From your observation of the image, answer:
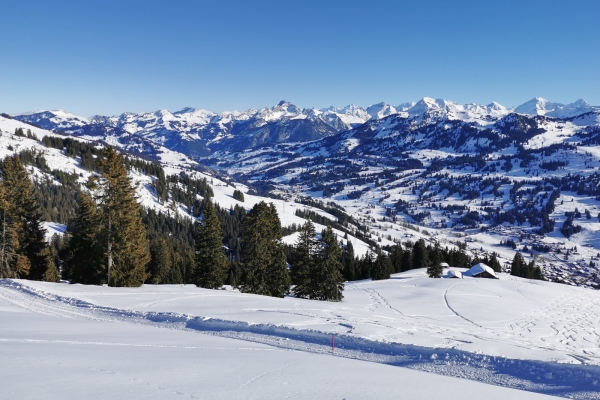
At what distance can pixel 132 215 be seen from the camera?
3206 centimetres

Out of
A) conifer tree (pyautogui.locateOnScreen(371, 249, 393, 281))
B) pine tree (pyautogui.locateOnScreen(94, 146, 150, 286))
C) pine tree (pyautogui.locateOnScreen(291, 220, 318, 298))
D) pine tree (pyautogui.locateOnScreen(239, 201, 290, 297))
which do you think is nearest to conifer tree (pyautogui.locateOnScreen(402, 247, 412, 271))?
conifer tree (pyautogui.locateOnScreen(371, 249, 393, 281))

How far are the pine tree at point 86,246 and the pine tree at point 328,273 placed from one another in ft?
69.6

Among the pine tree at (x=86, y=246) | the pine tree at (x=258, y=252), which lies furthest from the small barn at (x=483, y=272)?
the pine tree at (x=86, y=246)

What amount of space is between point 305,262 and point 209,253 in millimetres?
10756

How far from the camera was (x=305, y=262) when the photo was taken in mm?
42094

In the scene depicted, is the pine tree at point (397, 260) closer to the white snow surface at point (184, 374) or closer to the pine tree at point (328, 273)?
the pine tree at point (328, 273)

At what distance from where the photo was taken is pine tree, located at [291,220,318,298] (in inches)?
1639

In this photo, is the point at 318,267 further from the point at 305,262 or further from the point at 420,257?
the point at 420,257

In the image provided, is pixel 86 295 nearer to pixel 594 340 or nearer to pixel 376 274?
pixel 594 340

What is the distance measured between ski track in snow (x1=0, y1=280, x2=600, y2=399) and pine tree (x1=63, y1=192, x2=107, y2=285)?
8.20 meters

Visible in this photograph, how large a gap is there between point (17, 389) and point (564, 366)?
1531 cm

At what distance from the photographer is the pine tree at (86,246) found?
31.7 metres

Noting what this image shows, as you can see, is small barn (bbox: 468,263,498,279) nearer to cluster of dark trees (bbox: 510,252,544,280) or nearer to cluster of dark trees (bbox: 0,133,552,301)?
cluster of dark trees (bbox: 510,252,544,280)

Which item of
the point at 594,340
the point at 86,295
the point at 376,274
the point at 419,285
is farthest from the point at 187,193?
the point at 594,340
